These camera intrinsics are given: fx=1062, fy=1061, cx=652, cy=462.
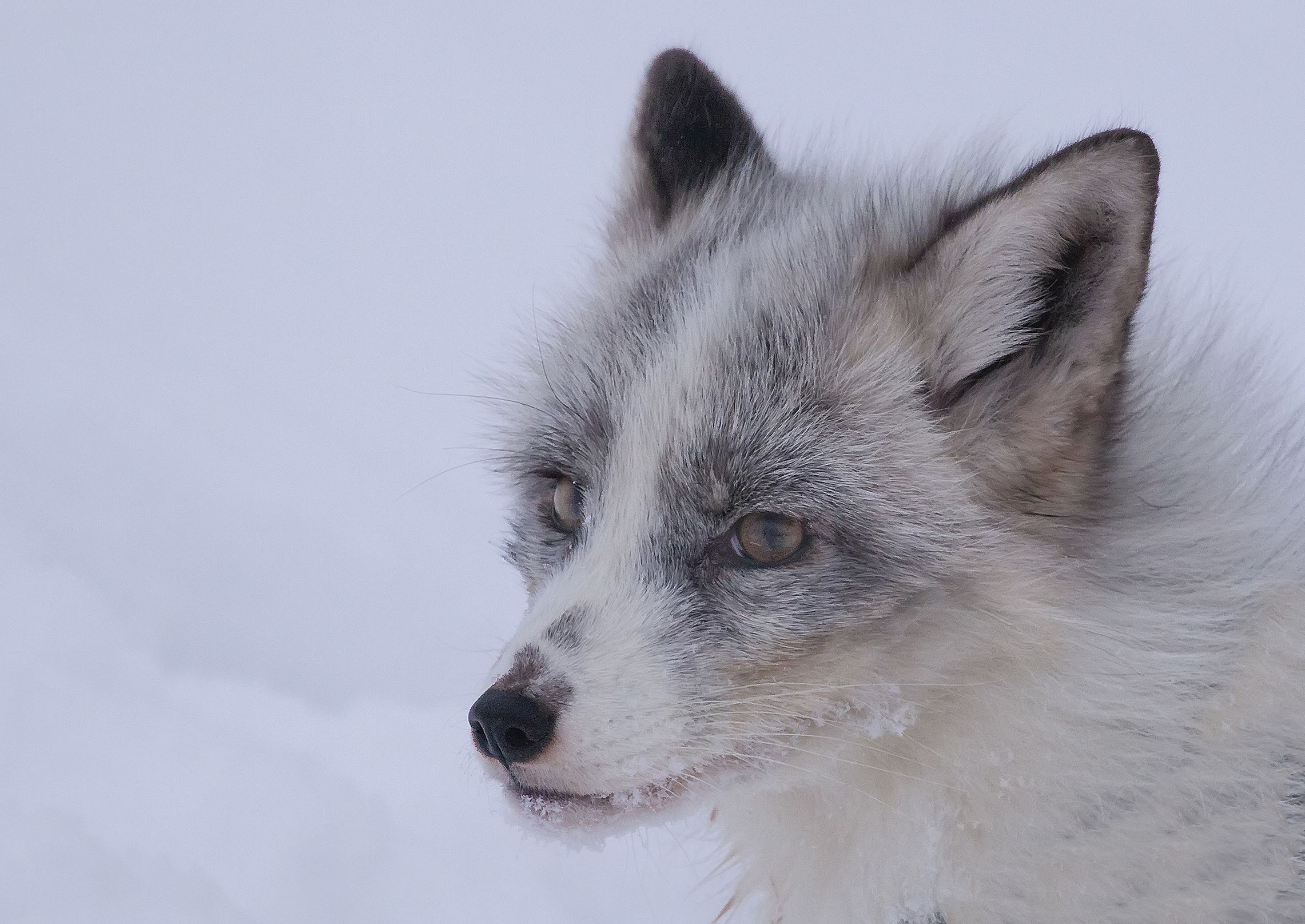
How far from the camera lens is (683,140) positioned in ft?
9.72

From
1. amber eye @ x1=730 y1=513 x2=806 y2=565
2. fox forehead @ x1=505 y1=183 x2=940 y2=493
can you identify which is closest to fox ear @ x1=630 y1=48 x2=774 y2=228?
fox forehead @ x1=505 y1=183 x2=940 y2=493

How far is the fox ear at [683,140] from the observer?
2.93 meters

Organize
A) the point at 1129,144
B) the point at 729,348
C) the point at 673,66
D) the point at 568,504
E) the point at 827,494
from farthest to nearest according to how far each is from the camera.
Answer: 1. the point at 673,66
2. the point at 568,504
3. the point at 729,348
4. the point at 827,494
5. the point at 1129,144

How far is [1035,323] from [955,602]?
1.88 ft

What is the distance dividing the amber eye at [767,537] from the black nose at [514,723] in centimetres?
52

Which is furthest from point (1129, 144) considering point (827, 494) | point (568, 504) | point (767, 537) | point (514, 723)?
point (514, 723)

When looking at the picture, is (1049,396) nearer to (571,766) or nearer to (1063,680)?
(1063,680)

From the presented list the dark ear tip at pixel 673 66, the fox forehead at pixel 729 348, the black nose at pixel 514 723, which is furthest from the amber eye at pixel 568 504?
the dark ear tip at pixel 673 66

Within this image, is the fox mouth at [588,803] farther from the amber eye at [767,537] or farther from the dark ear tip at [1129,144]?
the dark ear tip at [1129,144]

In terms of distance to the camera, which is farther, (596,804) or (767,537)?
(767,537)

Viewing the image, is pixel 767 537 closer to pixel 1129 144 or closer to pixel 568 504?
pixel 568 504

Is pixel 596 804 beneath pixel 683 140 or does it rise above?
beneath

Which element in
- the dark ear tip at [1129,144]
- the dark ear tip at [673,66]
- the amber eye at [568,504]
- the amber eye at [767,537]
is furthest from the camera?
the dark ear tip at [673,66]

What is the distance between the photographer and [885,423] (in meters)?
2.13
